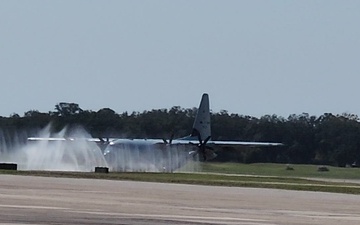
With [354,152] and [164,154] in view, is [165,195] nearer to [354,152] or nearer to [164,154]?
Result: [164,154]

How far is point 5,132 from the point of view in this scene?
110688mm

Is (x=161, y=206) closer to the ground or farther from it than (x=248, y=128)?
closer to the ground

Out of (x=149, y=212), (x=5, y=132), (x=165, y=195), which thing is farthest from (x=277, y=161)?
(x=149, y=212)

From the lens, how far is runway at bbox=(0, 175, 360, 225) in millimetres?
31547

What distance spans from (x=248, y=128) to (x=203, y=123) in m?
61.7

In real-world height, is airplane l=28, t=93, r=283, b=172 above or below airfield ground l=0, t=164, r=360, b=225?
above

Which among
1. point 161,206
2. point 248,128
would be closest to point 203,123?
point 248,128

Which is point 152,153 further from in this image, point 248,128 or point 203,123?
point 248,128

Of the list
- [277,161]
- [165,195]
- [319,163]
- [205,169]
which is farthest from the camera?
[319,163]

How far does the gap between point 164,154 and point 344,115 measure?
94898 mm

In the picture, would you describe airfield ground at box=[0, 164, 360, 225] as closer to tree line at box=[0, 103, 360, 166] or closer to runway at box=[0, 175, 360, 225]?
runway at box=[0, 175, 360, 225]

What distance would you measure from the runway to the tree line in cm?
7701

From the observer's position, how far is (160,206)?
3747 centimetres

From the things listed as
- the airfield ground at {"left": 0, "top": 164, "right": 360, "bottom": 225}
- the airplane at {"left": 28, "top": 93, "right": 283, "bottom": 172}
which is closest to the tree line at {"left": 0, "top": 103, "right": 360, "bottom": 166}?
the airplane at {"left": 28, "top": 93, "right": 283, "bottom": 172}
